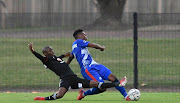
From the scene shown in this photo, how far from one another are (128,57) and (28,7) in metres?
21.4

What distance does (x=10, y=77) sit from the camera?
15047 mm

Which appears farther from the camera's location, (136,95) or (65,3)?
(65,3)

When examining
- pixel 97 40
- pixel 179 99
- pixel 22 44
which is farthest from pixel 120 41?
pixel 179 99

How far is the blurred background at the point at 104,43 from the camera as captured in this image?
13836mm

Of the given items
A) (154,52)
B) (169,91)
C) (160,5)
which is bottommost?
(169,91)

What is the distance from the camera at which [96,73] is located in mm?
10156

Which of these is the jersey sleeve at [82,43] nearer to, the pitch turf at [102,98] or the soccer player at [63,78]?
the soccer player at [63,78]

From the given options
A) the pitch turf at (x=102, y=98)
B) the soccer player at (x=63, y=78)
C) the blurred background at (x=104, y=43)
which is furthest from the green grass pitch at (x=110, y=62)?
the soccer player at (x=63, y=78)

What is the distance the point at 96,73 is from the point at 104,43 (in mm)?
4800

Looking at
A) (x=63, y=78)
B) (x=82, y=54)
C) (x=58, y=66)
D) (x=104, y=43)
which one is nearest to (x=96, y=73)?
(x=82, y=54)

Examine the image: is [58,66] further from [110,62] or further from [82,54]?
[110,62]

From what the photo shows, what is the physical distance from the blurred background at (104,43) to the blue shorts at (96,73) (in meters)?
3.39

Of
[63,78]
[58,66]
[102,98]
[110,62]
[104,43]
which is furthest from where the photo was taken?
[110,62]

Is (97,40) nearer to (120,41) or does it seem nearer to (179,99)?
(120,41)
